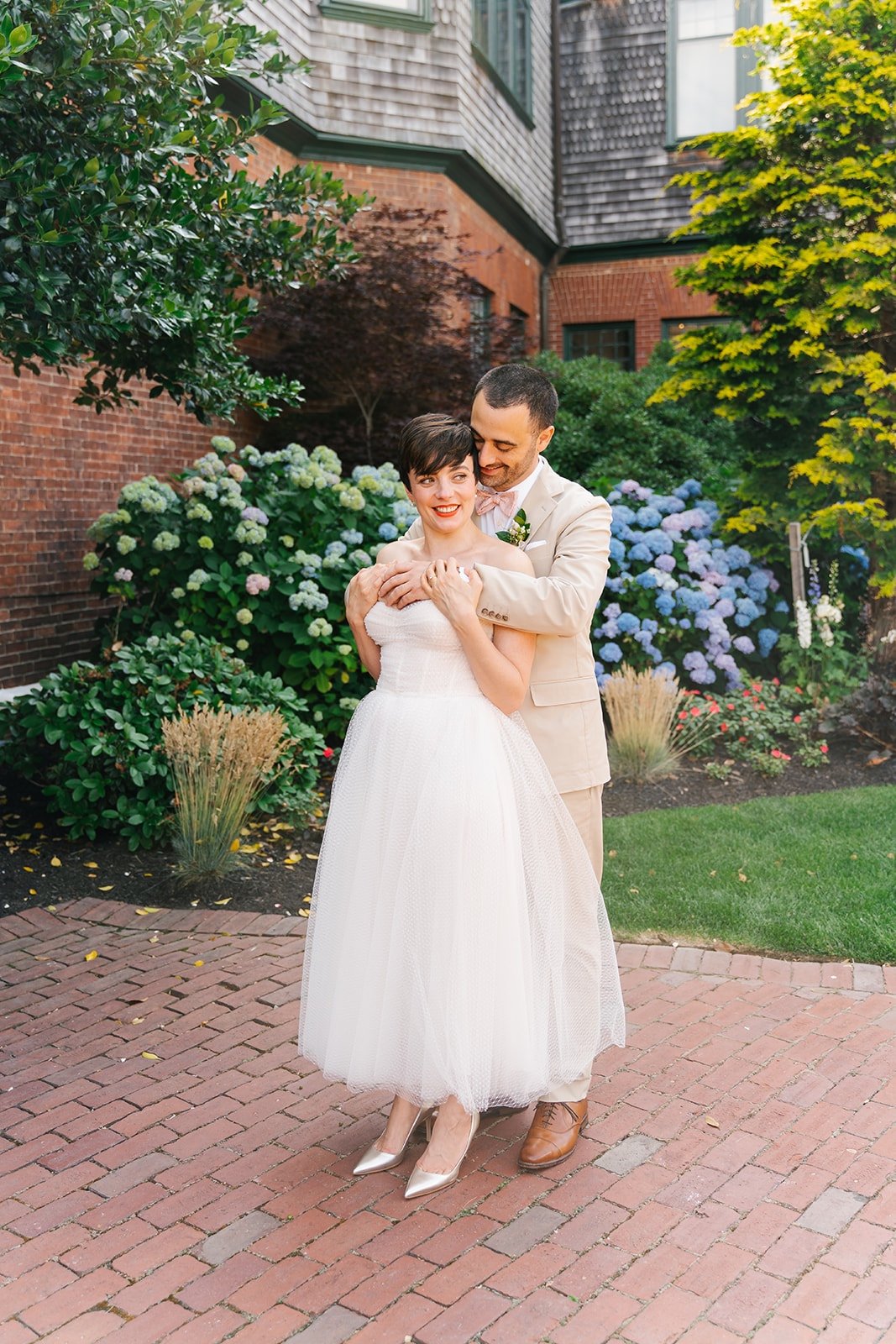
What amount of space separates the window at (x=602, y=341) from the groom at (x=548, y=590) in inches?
541

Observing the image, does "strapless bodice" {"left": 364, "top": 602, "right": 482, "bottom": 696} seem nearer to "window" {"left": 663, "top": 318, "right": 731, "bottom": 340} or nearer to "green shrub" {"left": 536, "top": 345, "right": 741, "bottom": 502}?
"green shrub" {"left": 536, "top": 345, "right": 741, "bottom": 502}

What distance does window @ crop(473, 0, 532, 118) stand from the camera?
12664mm

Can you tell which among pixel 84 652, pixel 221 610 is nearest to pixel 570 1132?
pixel 221 610

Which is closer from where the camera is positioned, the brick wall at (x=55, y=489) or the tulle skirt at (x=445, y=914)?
the tulle skirt at (x=445, y=914)

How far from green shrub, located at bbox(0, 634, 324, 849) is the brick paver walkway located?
1.58 meters

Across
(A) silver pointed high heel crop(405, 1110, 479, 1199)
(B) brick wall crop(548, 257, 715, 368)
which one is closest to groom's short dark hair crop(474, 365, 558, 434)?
(A) silver pointed high heel crop(405, 1110, 479, 1199)

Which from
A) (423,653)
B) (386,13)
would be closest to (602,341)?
(386,13)

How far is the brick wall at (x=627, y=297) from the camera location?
51.5ft

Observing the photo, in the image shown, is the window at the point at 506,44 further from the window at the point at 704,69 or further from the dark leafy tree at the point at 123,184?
the dark leafy tree at the point at 123,184

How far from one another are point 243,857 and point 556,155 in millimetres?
12864

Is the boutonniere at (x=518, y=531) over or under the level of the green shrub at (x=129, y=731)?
over

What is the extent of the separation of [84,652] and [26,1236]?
6.40 m

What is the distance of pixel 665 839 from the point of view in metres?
6.02

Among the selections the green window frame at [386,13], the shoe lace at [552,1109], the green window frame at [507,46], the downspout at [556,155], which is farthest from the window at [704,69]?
the shoe lace at [552,1109]
